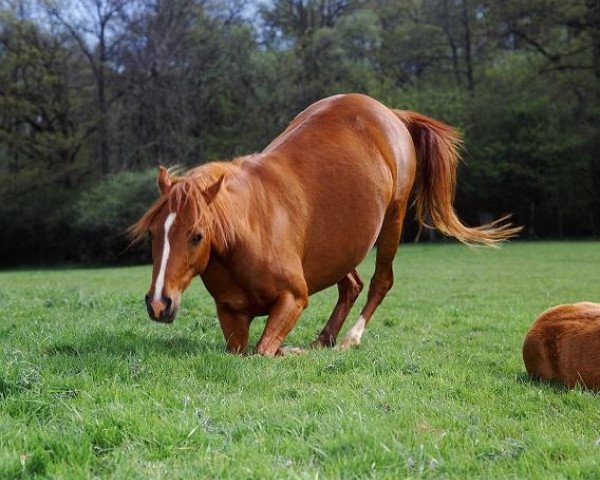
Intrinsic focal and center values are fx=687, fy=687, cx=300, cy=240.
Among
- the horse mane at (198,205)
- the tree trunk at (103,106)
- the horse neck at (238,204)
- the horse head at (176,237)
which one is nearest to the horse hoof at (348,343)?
the horse neck at (238,204)

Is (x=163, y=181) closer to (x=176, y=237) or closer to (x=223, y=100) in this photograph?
(x=176, y=237)

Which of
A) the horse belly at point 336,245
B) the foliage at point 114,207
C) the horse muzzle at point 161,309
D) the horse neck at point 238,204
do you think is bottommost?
the foliage at point 114,207

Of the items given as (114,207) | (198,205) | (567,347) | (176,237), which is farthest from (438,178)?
(114,207)

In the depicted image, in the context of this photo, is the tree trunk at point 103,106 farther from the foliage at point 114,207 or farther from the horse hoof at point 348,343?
the horse hoof at point 348,343

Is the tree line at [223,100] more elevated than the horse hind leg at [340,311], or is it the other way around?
the tree line at [223,100]

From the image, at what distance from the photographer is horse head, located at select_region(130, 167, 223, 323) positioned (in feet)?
15.5

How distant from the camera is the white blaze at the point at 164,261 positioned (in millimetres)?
4703

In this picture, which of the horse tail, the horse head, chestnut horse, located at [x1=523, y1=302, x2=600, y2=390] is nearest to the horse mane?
the horse head

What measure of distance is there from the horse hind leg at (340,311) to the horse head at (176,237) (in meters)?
2.01

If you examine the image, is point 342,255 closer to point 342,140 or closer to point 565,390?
point 342,140

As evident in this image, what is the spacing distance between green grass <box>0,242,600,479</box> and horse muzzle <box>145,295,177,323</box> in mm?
301

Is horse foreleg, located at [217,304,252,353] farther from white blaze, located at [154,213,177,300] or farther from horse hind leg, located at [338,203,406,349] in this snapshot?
horse hind leg, located at [338,203,406,349]

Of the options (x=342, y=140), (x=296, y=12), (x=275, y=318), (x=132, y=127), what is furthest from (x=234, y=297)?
(x=296, y=12)

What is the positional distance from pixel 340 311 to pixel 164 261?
262 cm
